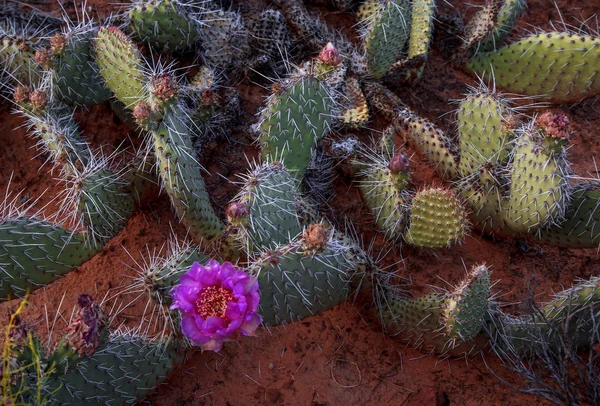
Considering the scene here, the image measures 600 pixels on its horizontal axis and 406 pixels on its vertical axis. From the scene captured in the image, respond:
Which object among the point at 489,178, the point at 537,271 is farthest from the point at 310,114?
the point at 537,271

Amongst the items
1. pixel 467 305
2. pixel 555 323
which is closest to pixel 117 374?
pixel 467 305

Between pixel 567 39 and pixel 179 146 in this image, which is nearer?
pixel 179 146

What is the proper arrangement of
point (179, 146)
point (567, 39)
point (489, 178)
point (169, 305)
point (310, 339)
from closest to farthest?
point (169, 305), point (179, 146), point (310, 339), point (489, 178), point (567, 39)

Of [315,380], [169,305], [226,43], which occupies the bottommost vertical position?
[315,380]

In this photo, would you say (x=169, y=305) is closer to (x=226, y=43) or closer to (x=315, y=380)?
(x=315, y=380)

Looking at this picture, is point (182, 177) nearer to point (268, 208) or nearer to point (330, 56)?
point (268, 208)

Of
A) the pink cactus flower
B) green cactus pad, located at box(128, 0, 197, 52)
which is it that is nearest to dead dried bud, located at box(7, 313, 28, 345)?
the pink cactus flower
